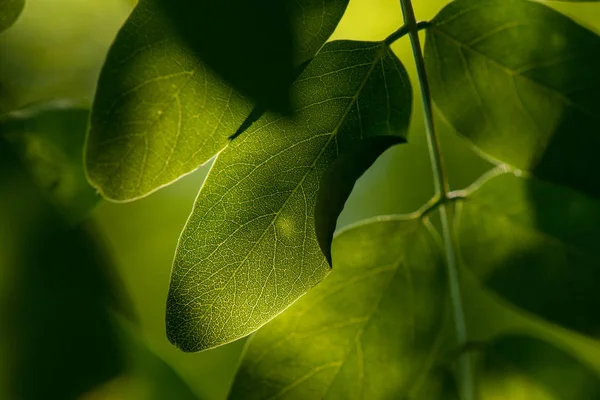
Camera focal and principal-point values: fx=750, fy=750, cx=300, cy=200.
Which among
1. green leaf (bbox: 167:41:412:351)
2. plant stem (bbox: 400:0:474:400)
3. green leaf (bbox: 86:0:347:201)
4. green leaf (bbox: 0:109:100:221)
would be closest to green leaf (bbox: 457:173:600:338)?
plant stem (bbox: 400:0:474:400)

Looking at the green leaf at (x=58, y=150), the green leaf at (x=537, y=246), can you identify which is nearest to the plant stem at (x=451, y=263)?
the green leaf at (x=537, y=246)

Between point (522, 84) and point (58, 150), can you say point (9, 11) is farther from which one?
point (522, 84)

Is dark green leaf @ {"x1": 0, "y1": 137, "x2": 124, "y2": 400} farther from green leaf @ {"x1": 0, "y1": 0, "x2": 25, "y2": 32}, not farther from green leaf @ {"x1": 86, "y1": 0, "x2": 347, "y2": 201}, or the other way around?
green leaf @ {"x1": 0, "y1": 0, "x2": 25, "y2": 32}

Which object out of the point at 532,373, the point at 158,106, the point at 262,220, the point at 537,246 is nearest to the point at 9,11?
the point at 158,106

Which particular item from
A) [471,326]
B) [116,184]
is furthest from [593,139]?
[471,326]

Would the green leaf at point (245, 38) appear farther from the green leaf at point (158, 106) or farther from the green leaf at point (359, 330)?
the green leaf at point (359, 330)

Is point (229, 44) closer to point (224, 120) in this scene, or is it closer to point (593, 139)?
point (224, 120)
